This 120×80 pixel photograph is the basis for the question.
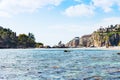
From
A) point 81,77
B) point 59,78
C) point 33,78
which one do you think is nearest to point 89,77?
point 81,77

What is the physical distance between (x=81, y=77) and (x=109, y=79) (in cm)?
471

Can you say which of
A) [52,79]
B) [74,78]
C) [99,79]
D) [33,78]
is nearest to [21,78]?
[33,78]

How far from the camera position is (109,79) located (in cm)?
4544

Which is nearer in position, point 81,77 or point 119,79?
point 119,79

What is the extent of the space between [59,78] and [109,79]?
709 centimetres

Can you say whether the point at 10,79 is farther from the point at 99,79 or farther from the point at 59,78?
the point at 99,79

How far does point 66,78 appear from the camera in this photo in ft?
155

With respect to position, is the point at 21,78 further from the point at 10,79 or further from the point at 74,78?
the point at 74,78

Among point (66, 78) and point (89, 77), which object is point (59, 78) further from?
point (89, 77)

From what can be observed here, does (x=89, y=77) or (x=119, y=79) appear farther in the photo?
(x=89, y=77)

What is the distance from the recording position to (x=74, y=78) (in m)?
47.1

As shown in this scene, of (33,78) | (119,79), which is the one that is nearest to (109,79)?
(119,79)

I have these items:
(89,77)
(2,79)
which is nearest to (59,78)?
(89,77)

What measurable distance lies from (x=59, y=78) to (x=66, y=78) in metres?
1.01
